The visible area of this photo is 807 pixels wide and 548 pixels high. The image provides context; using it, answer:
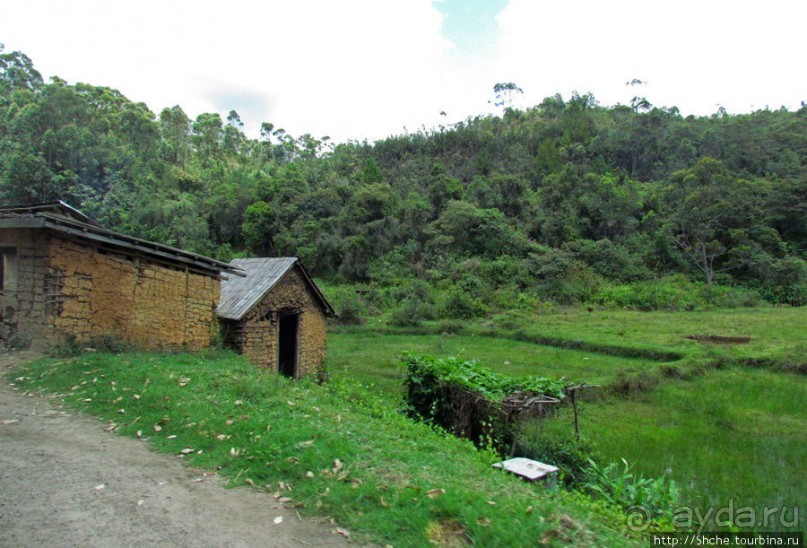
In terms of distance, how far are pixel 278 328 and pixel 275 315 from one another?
416 mm

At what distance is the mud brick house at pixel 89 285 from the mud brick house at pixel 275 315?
1.13 m

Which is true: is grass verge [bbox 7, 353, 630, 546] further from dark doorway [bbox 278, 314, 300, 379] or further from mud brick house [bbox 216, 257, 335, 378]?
dark doorway [bbox 278, 314, 300, 379]

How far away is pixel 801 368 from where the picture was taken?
16.2 m

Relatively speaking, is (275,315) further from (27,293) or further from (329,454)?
(329,454)

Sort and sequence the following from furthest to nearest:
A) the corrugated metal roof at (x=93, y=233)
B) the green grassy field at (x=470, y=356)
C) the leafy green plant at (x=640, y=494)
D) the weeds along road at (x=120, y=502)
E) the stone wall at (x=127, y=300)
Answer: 1. the green grassy field at (x=470, y=356)
2. the stone wall at (x=127, y=300)
3. the corrugated metal roof at (x=93, y=233)
4. the leafy green plant at (x=640, y=494)
5. the weeds along road at (x=120, y=502)

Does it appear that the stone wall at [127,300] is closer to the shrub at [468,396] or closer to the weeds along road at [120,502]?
the weeds along road at [120,502]

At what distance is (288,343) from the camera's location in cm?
1571

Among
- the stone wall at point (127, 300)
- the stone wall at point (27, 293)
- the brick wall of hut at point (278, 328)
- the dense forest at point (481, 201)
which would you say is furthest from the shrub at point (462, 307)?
the stone wall at point (27, 293)

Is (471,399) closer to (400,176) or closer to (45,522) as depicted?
(45,522)

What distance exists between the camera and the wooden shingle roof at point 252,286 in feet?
41.6

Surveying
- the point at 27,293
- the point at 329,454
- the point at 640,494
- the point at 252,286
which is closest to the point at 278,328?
the point at 252,286

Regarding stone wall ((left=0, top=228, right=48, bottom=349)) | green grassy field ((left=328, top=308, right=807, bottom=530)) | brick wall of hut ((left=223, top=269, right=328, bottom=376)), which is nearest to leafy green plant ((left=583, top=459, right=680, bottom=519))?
green grassy field ((left=328, top=308, right=807, bottom=530))

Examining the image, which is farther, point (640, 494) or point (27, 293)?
point (27, 293)

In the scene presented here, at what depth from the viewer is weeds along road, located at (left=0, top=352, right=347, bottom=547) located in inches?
146
